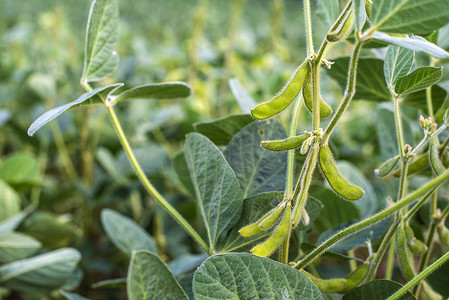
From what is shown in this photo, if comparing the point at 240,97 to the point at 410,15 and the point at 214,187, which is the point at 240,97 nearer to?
the point at 214,187

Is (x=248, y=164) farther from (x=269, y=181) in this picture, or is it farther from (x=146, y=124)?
(x=146, y=124)

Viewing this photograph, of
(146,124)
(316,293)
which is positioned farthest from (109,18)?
(146,124)

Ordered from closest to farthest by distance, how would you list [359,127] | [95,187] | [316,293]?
[316,293]
[95,187]
[359,127]

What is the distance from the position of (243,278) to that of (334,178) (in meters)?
0.09

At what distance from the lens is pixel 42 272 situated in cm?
55

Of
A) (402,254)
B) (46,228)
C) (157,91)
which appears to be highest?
(157,91)

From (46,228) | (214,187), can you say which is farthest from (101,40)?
(46,228)

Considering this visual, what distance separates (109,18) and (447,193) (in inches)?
24.1

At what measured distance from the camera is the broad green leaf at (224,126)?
1.56ft

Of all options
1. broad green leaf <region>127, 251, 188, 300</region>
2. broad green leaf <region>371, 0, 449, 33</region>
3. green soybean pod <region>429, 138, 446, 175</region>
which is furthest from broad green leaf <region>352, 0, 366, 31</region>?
broad green leaf <region>127, 251, 188, 300</region>

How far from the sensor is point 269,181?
0.44 metres

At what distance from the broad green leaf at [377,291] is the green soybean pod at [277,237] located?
0.08 m

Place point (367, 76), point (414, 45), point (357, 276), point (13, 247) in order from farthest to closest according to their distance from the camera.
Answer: point (13, 247), point (367, 76), point (357, 276), point (414, 45)

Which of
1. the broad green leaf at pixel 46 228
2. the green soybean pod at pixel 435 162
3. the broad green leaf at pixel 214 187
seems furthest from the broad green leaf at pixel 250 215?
the broad green leaf at pixel 46 228
